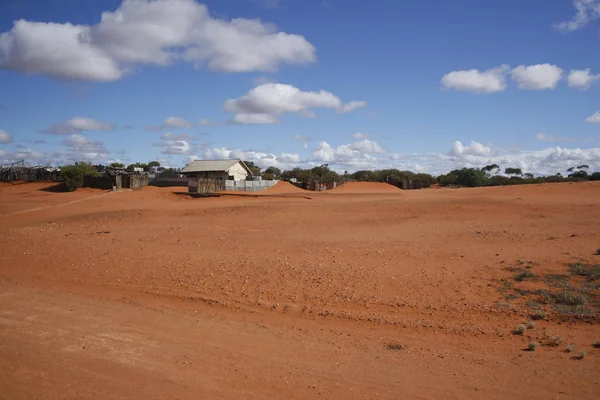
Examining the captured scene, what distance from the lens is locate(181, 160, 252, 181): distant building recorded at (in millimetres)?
48438

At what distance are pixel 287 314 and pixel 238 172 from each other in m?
43.0

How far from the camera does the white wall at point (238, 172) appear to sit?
49.1 meters

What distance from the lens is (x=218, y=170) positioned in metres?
48.2

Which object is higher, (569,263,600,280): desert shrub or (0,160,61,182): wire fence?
(0,160,61,182): wire fence

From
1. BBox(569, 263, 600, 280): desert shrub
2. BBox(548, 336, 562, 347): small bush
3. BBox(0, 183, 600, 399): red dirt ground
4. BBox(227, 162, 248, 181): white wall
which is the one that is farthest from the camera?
BBox(227, 162, 248, 181): white wall

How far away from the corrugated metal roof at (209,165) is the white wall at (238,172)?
399 millimetres

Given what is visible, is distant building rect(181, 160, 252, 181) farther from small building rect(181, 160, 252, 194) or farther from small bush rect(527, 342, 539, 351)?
small bush rect(527, 342, 539, 351)

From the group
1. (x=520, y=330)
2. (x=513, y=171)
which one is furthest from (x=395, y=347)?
(x=513, y=171)

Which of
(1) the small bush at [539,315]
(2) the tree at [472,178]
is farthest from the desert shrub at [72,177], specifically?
(2) the tree at [472,178]

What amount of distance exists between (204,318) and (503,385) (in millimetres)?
5243

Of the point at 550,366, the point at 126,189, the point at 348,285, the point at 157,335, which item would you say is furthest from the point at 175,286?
the point at 126,189

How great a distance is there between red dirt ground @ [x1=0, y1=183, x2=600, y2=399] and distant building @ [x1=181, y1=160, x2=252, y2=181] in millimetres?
31025

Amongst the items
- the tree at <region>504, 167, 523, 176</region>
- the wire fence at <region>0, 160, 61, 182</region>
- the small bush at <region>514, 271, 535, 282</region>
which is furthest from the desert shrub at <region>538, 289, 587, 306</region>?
the tree at <region>504, 167, 523, 176</region>

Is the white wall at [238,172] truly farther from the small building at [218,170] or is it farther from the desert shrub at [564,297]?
the desert shrub at [564,297]
